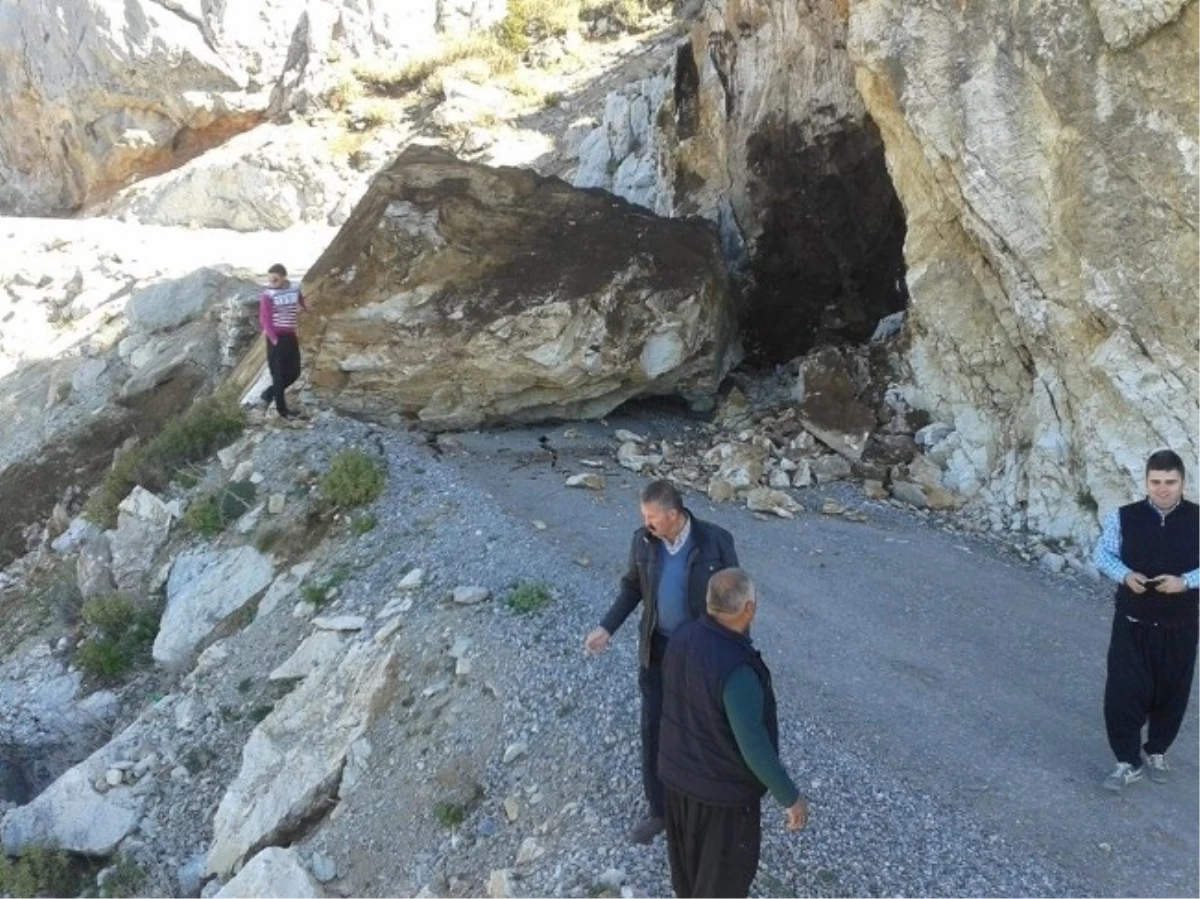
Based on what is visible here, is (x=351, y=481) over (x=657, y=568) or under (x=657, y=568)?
under

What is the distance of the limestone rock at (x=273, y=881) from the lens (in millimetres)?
6949

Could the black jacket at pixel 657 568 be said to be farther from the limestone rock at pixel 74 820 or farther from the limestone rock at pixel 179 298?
the limestone rock at pixel 179 298

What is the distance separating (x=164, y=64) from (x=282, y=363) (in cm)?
1981

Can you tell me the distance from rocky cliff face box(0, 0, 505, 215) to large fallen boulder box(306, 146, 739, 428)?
17562 mm

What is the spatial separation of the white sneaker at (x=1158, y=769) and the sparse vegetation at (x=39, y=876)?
7.89m

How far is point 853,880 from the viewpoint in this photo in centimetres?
574

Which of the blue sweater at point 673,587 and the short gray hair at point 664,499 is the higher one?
the short gray hair at point 664,499

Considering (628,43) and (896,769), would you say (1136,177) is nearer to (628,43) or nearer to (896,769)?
(896,769)

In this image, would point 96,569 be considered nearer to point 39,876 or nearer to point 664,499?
point 39,876

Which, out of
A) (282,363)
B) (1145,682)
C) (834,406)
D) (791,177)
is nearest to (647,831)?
(1145,682)

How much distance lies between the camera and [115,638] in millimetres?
11609

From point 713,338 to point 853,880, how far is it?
30.3 ft

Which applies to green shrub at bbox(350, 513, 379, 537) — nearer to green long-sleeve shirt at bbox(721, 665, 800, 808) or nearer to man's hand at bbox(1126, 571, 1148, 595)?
green long-sleeve shirt at bbox(721, 665, 800, 808)

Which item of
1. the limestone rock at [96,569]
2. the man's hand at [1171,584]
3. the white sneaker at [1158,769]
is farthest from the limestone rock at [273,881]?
the limestone rock at [96,569]
